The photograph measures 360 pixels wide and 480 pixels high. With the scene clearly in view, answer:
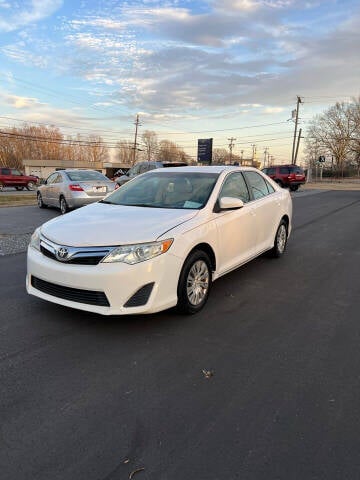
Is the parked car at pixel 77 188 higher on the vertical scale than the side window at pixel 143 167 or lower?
lower

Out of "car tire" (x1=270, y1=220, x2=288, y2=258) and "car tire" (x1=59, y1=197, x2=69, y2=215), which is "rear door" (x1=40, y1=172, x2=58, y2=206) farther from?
"car tire" (x1=270, y1=220, x2=288, y2=258)

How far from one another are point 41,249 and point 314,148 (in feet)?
253

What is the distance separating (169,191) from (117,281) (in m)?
1.89

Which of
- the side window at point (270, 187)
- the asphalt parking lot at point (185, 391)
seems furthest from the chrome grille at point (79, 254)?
the side window at point (270, 187)

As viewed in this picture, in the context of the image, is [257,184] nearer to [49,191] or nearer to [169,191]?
[169,191]

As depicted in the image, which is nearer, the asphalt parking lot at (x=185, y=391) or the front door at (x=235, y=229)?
the asphalt parking lot at (x=185, y=391)

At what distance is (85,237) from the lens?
11.8 ft

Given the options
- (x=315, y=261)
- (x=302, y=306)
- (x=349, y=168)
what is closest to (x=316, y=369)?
(x=302, y=306)

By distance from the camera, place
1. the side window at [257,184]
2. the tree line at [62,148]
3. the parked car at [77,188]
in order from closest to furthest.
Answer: the side window at [257,184] < the parked car at [77,188] < the tree line at [62,148]

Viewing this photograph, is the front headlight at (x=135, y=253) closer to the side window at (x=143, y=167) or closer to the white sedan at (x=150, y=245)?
the white sedan at (x=150, y=245)

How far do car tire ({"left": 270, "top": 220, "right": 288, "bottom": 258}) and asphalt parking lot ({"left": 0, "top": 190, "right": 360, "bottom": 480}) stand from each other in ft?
5.85

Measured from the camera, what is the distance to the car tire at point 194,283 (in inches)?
151

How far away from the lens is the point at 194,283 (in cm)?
404

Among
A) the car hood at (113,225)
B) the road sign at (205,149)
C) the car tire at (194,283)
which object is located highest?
the road sign at (205,149)
